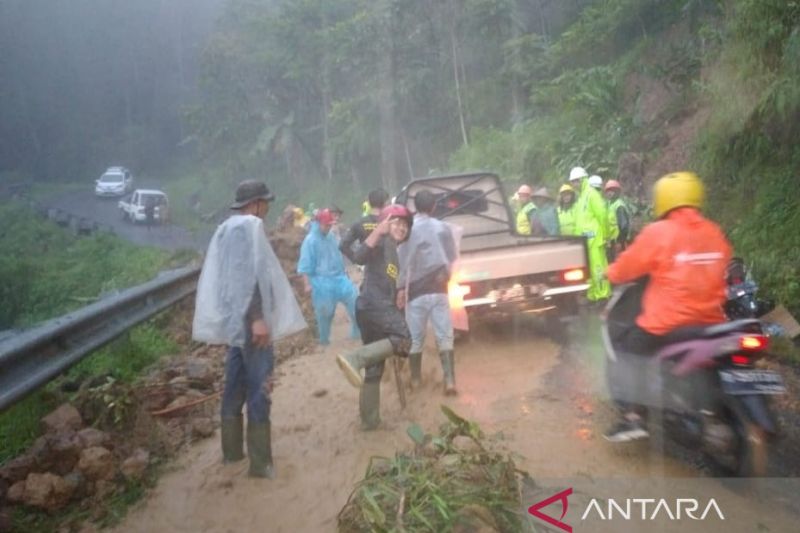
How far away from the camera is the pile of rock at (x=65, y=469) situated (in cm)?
367

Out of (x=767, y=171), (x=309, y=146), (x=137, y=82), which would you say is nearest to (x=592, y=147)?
(x=767, y=171)

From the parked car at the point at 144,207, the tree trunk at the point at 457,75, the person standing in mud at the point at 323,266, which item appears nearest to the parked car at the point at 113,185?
the parked car at the point at 144,207

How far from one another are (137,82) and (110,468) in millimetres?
56075

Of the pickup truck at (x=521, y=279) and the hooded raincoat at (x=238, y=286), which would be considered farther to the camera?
the pickup truck at (x=521, y=279)

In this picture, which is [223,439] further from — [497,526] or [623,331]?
[623,331]

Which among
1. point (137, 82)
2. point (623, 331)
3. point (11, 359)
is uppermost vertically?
point (137, 82)

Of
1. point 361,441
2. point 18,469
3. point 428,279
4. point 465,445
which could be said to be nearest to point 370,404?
point 361,441

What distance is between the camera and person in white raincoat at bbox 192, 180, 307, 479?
393 cm

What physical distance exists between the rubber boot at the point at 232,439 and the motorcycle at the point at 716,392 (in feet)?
8.16

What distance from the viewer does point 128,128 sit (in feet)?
166

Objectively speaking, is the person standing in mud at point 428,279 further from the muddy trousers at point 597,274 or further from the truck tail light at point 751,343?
the muddy trousers at point 597,274

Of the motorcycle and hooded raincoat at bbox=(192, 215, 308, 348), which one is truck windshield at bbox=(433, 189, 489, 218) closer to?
hooded raincoat at bbox=(192, 215, 308, 348)

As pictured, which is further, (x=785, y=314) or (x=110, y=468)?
(x=785, y=314)

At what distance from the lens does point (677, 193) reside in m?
3.54
